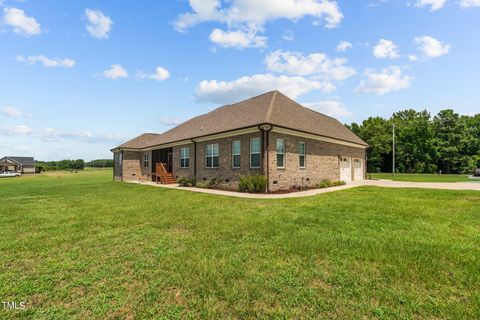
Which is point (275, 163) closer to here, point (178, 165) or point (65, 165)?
point (178, 165)

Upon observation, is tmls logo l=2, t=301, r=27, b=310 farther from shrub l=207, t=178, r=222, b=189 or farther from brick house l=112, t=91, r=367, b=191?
shrub l=207, t=178, r=222, b=189

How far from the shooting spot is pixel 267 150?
43.6ft

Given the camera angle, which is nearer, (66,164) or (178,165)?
(178,165)

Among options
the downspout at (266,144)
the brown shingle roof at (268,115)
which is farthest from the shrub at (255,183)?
the brown shingle roof at (268,115)

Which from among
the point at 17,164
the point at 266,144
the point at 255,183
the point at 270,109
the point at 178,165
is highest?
the point at 270,109

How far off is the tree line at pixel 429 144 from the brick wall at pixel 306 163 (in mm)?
27369

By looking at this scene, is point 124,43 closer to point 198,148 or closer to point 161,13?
point 161,13

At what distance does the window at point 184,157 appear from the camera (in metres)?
19.9

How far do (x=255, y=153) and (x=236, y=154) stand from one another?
1658 millimetres

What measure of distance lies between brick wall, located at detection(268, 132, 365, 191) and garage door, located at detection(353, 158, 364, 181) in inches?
109

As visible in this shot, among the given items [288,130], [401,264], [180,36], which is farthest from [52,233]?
[180,36]

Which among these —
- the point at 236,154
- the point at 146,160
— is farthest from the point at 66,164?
the point at 236,154

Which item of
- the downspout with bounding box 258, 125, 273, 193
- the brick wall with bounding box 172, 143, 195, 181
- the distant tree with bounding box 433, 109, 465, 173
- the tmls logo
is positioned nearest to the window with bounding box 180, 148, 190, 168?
the brick wall with bounding box 172, 143, 195, 181

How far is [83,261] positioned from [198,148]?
14709mm
